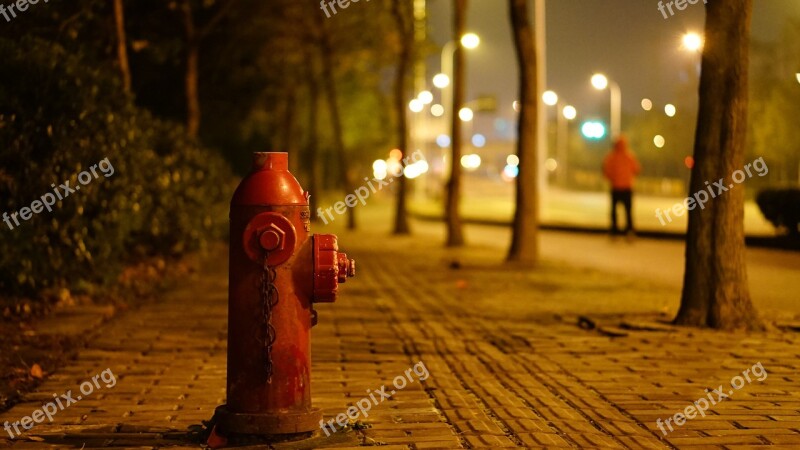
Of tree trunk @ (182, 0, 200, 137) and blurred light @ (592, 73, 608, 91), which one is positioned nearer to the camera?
tree trunk @ (182, 0, 200, 137)

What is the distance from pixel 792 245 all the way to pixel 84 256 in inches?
567

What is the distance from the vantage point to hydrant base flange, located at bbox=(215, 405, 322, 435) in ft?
19.4

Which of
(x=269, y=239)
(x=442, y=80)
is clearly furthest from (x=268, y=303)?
(x=442, y=80)

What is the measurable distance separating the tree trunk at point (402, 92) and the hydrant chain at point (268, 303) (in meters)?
23.6

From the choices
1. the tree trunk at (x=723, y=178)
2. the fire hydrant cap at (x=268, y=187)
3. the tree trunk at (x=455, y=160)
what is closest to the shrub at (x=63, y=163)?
the fire hydrant cap at (x=268, y=187)

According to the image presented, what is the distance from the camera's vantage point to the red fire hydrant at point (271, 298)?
5859 millimetres

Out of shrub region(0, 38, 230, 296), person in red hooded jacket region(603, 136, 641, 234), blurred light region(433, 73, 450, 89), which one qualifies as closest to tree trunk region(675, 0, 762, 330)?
shrub region(0, 38, 230, 296)

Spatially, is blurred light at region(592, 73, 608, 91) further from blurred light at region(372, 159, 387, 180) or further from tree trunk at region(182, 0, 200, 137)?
tree trunk at region(182, 0, 200, 137)

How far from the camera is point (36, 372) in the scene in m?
8.34

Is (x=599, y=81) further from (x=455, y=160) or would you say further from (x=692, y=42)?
(x=455, y=160)

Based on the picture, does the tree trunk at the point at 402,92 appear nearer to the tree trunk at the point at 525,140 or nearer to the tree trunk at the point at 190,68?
the tree trunk at the point at 190,68

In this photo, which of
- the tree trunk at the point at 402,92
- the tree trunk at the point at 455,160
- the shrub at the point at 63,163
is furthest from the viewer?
the tree trunk at the point at 402,92

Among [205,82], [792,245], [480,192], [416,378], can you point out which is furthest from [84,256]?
[480,192]

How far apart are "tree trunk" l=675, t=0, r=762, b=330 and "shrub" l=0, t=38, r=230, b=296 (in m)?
5.93
